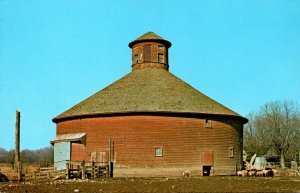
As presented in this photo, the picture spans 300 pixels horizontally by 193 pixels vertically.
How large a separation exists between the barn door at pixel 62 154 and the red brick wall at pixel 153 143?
967 millimetres

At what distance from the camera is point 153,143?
3647cm

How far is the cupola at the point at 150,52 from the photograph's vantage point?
149 ft

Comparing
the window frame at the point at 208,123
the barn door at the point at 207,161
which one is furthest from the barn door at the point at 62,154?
the window frame at the point at 208,123

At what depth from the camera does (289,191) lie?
20.0m

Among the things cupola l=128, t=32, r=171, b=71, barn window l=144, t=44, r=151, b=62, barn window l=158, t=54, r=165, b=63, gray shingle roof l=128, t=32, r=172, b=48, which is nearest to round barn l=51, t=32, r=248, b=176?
cupola l=128, t=32, r=171, b=71

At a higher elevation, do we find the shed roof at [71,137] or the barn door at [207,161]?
the shed roof at [71,137]

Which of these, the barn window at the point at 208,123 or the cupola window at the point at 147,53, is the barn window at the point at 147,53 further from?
the barn window at the point at 208,123

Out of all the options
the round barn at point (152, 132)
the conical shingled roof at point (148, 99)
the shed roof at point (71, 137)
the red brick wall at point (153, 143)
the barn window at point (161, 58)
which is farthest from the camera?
the barn window at point (161, 58)

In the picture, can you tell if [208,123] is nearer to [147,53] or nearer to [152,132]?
[152,132]

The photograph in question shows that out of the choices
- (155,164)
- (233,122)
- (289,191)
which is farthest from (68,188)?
(233,122)

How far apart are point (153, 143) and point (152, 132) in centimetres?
88

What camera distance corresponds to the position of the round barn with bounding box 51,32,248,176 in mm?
36500

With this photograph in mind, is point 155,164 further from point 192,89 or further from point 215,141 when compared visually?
point 192,89

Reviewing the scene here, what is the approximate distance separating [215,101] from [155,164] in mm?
9906
